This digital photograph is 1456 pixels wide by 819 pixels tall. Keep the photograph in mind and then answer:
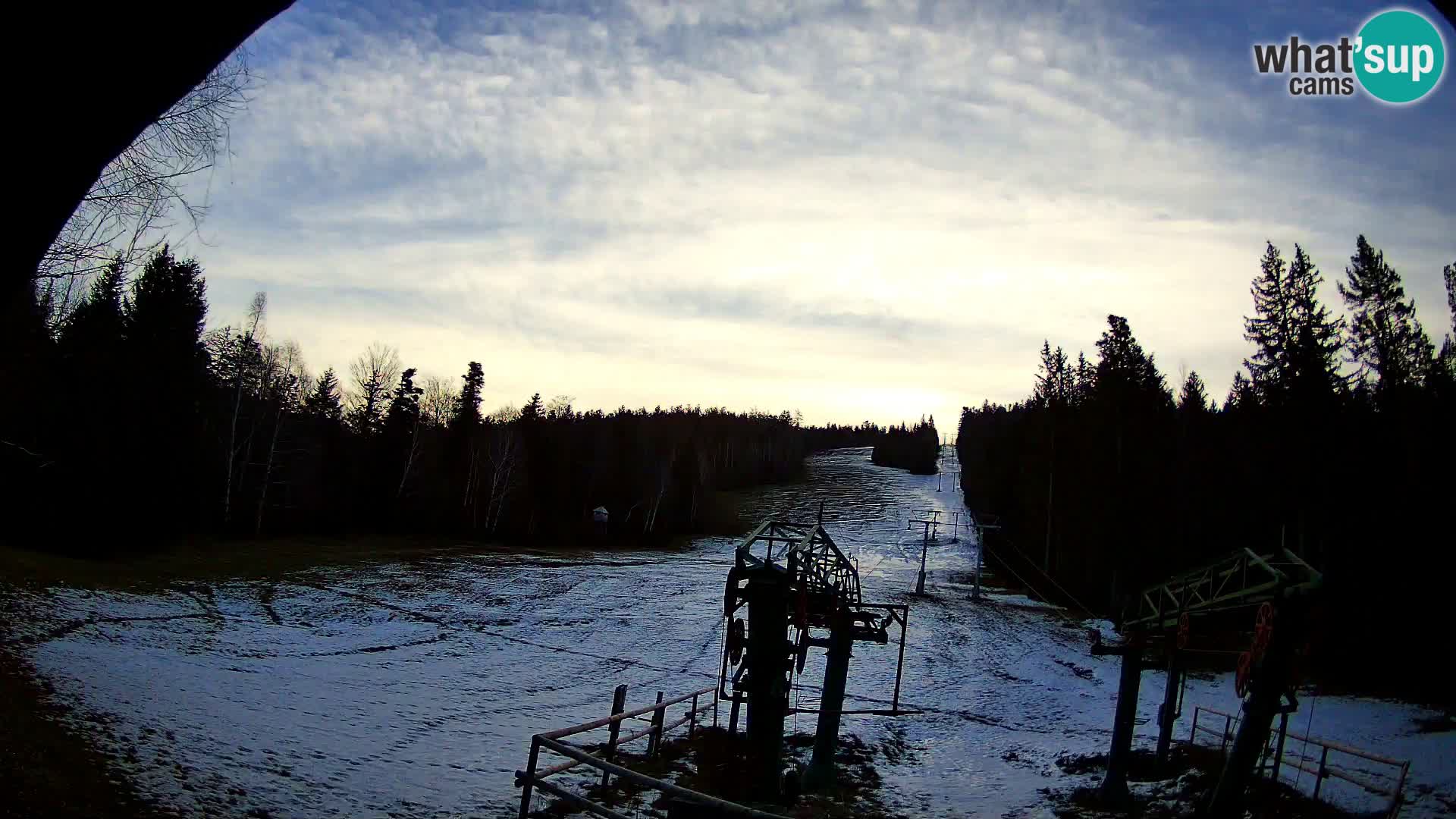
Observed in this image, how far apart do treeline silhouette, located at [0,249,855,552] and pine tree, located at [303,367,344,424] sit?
0.23 meters

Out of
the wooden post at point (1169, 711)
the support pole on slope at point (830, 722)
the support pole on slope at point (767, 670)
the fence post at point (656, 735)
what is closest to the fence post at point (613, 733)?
the fence post at point (656, 735)

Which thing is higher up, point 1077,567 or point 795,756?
point 1077,567

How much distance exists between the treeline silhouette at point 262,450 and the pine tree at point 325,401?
9.0 inches

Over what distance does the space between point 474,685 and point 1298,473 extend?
114 feet

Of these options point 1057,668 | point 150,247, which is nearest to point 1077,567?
point 1057,668

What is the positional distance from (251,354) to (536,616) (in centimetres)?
3289

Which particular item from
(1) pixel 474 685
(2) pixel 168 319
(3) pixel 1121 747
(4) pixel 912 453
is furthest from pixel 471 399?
(4) pixel 912 453

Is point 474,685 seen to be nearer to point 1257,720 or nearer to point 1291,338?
point 1257,720

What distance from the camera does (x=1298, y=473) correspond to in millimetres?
34281

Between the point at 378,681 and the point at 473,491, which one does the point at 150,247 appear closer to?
the point at 378,681

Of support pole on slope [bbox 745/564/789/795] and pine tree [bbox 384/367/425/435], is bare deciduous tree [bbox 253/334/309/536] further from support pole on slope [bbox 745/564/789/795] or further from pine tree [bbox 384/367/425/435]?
support pole on slope [bbox 745/564/789/795]

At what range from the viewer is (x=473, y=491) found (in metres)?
72.6

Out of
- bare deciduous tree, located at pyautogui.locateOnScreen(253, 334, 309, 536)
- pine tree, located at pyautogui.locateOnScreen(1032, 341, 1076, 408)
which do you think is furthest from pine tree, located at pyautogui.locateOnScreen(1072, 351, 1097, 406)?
bare deciduous tree, located at pyautogui.locateOnScreen(253, 334, 309, 536)

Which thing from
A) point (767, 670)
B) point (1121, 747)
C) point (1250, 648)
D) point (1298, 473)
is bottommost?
point (1121, 747)
